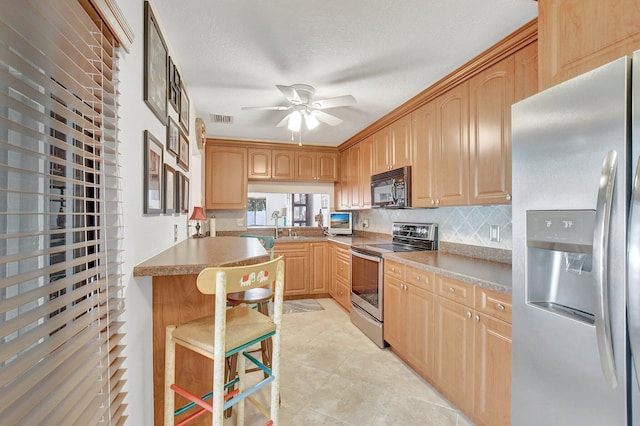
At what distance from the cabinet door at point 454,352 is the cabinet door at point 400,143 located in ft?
5.00

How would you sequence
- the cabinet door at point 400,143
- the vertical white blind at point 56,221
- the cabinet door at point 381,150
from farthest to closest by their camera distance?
1. the cabinet door at point 381,150
2. the cabinet door at point 400,143
3. the vertical white blind at point 56,221

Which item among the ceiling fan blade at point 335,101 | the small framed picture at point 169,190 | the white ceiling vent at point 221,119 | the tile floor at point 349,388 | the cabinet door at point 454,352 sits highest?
the white ceiling vent at point 221,119

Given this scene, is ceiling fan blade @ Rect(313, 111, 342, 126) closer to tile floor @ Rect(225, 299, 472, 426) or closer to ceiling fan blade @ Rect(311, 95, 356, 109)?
ceiling fan blade @ Rect(311, 95, 356, 109)

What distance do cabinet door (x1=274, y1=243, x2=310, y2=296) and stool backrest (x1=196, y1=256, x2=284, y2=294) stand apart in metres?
3.05

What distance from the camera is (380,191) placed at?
345 centimetres

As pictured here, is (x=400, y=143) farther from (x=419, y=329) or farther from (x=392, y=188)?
(x=419, y=329)

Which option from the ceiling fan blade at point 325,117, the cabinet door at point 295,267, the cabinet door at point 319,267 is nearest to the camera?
the ceiling fan blade at point 325,117

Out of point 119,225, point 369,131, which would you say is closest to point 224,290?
point 119,225

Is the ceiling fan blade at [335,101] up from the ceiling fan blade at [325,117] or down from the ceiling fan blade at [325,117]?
up

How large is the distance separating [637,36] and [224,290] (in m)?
1.71

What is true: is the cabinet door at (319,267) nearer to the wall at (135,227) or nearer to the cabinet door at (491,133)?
the cabinet door at (491,133)

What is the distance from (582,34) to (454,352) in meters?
1.81

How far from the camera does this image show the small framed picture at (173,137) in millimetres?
1943

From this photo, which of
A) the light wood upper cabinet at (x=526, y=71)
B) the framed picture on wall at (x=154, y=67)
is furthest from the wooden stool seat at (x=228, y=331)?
the light wood upper cabinet at (x=526, y=71)
